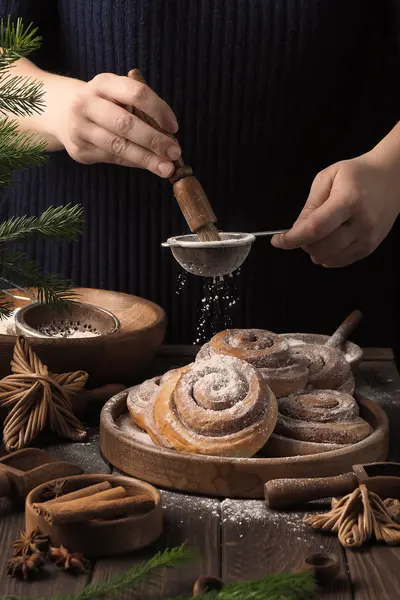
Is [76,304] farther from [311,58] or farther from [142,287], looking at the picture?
[311,58]

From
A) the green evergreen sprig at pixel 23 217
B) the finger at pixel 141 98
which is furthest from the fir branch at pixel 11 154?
the finger at pixel 141 98

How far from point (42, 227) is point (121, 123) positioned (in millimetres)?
258

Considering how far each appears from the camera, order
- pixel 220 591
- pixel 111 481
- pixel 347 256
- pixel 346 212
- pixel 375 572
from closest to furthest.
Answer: pixel 220 591
pixel 375 572
pixel 111 481
pixel 346 212
pixel 347 256

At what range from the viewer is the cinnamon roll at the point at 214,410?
1271 mm

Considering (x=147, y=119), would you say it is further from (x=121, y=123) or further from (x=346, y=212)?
(x=346, y=212)

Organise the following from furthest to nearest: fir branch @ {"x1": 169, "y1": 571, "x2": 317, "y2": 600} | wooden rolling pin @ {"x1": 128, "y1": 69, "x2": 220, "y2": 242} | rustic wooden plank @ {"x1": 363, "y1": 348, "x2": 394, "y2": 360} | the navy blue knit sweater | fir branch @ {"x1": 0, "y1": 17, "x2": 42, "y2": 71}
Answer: the navy blue knit sweater, rustic wooden plank @ {"x1": 363, "y1": 348, "x2": 394, "y2": 360}, wooden rolling pin @ {"x1": 128, "y1": 69, "x2": 220, "y2": 242}, fir branch @ {"x1": 0, "y1": 17, "x2": 42, "y2": 71}, fir branch @ {"x1": 169, "y1": 571, "x2": 317, "y2": 600}

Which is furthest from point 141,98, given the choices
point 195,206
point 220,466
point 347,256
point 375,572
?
point 375,572

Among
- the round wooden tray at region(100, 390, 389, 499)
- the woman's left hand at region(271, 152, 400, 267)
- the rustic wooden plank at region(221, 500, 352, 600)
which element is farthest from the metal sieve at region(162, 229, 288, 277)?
the rustic wooden plank at region(221, 500, 352, 600)

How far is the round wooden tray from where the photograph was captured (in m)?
1.24

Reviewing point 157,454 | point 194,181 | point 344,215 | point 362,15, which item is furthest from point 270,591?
point 362,15

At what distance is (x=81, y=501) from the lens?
1.09 m

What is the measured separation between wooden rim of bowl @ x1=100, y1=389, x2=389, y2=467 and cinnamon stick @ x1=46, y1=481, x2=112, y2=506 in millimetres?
134

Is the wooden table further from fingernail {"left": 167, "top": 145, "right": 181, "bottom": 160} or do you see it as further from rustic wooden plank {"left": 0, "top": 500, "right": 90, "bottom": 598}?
fingernail {"left": 167, "top": 145, "right": 181, "bottom": 160}

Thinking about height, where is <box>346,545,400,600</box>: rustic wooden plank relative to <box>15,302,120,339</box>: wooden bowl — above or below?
below
